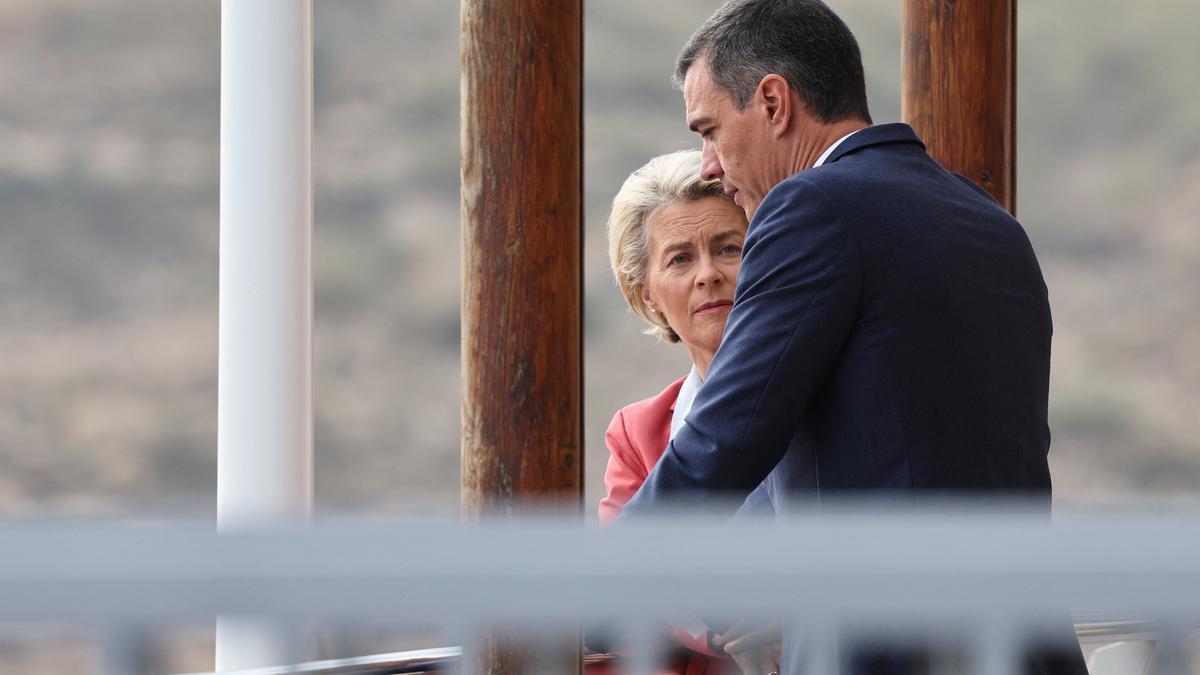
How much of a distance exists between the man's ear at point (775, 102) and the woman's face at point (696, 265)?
35.2 inches

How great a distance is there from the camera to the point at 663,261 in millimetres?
3369

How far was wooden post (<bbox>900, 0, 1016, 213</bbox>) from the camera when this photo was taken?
3.41 metres

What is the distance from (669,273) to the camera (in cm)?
335

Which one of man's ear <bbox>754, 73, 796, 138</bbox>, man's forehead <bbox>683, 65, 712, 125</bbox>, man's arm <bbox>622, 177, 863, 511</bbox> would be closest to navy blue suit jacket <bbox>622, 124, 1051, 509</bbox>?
man's arm <bbox>622, 177, 863, 511</bbox>

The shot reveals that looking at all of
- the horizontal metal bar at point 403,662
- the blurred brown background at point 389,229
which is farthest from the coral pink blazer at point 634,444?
the blurred brown background at point 389,229

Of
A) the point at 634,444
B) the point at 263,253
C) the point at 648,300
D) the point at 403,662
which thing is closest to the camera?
the point at 403,662

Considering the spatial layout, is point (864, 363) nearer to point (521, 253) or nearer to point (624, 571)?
point (521, 253)

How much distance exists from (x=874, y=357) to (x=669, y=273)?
141 cm

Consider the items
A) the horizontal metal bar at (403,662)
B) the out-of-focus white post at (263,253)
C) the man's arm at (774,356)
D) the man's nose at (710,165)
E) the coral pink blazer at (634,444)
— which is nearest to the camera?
the man's arm at (774,356)

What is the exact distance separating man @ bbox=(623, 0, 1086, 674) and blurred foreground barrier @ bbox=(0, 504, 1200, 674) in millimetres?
1216

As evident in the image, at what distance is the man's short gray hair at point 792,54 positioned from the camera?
2.38 metres

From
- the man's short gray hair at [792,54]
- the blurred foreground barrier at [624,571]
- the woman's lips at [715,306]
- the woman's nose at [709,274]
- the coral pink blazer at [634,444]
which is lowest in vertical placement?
the coral pink blazer at [634,444]

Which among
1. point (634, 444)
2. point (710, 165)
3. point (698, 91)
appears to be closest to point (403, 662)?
point (634, 444)

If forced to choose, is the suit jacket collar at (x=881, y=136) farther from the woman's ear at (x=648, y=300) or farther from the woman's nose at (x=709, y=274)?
the woman's ear at (x=648, y=300)
